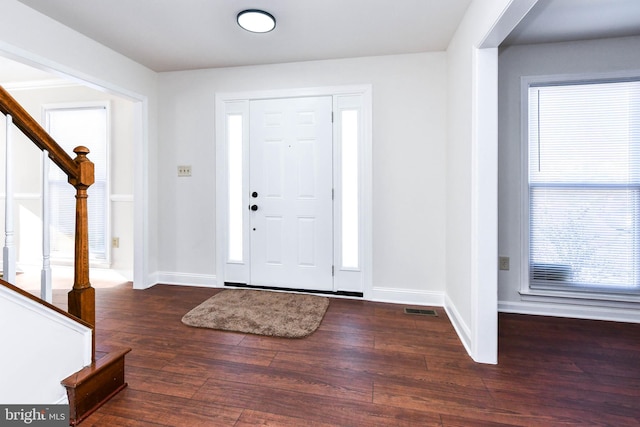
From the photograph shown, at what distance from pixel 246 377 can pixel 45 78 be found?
4.40 meters

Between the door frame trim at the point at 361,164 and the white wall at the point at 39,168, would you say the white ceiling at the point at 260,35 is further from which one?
the white wall at the point at 39,168

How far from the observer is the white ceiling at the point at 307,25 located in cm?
219

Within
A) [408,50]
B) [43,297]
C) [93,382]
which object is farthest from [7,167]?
[408,50]

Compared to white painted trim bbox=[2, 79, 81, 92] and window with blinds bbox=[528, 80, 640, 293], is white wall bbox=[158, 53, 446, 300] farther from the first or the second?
white painted trim bbox=[2, 79, 81, 92]

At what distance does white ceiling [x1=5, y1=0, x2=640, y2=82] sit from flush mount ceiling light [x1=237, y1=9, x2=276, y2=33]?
4 cm

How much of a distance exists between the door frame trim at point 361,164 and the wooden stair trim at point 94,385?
1.80 metres

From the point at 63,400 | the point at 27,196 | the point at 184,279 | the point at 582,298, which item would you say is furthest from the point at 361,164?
the point at 27,196

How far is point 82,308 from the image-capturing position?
5.15 feet

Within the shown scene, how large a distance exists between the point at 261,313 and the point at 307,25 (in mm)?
2436

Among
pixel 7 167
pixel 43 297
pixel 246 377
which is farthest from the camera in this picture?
pixel 246 377

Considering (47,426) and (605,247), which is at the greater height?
(605,247)

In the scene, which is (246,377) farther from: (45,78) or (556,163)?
(45,78)

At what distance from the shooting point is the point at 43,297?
145cm

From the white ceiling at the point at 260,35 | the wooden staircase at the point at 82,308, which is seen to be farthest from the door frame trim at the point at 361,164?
the wooden staircase at the point at 82,308
